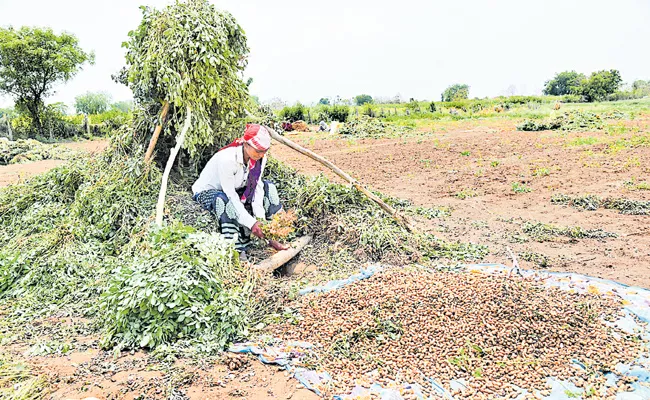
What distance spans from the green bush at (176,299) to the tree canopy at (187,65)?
1.72 m

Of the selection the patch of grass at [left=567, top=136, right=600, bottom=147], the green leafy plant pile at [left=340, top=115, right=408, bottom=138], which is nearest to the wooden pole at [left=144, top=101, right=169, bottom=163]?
the patch of grass at [left=567, top=136, right=600, bottom=147]

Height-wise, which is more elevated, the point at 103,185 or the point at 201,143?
the point at 201,143

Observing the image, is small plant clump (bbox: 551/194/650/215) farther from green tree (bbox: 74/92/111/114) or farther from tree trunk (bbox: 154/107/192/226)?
green tree (bbox: 74/92/111/114)

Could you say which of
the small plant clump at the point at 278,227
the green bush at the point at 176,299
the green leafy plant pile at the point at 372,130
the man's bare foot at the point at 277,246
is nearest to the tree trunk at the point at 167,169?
the green bush at the point at 176,299

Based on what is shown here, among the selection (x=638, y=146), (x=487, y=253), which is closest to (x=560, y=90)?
(x=638, y=146)

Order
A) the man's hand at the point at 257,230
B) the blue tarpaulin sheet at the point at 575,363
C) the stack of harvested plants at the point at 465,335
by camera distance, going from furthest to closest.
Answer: the man's hand at the point at 257,230 → the stack of harvested plants at the point at 465,335 → the blue tarpaulin sheet at the point at 575,363

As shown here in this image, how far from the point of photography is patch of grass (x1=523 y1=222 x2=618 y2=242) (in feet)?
16.8

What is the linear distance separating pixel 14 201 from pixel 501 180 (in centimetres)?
696

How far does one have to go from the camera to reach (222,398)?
249cm

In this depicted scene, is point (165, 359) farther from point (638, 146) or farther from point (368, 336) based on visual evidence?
point (638, 146)

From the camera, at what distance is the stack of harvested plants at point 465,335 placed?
105 inches

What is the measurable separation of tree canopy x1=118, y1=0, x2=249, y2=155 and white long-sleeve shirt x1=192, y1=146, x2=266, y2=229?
0.47 m

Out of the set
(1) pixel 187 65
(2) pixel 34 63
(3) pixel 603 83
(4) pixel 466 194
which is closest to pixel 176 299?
(1) pixel 187 65

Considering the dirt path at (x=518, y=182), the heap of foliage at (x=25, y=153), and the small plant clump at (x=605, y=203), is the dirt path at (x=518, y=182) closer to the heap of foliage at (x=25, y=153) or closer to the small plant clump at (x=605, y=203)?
the small plant clump at (x=605, y=203)
